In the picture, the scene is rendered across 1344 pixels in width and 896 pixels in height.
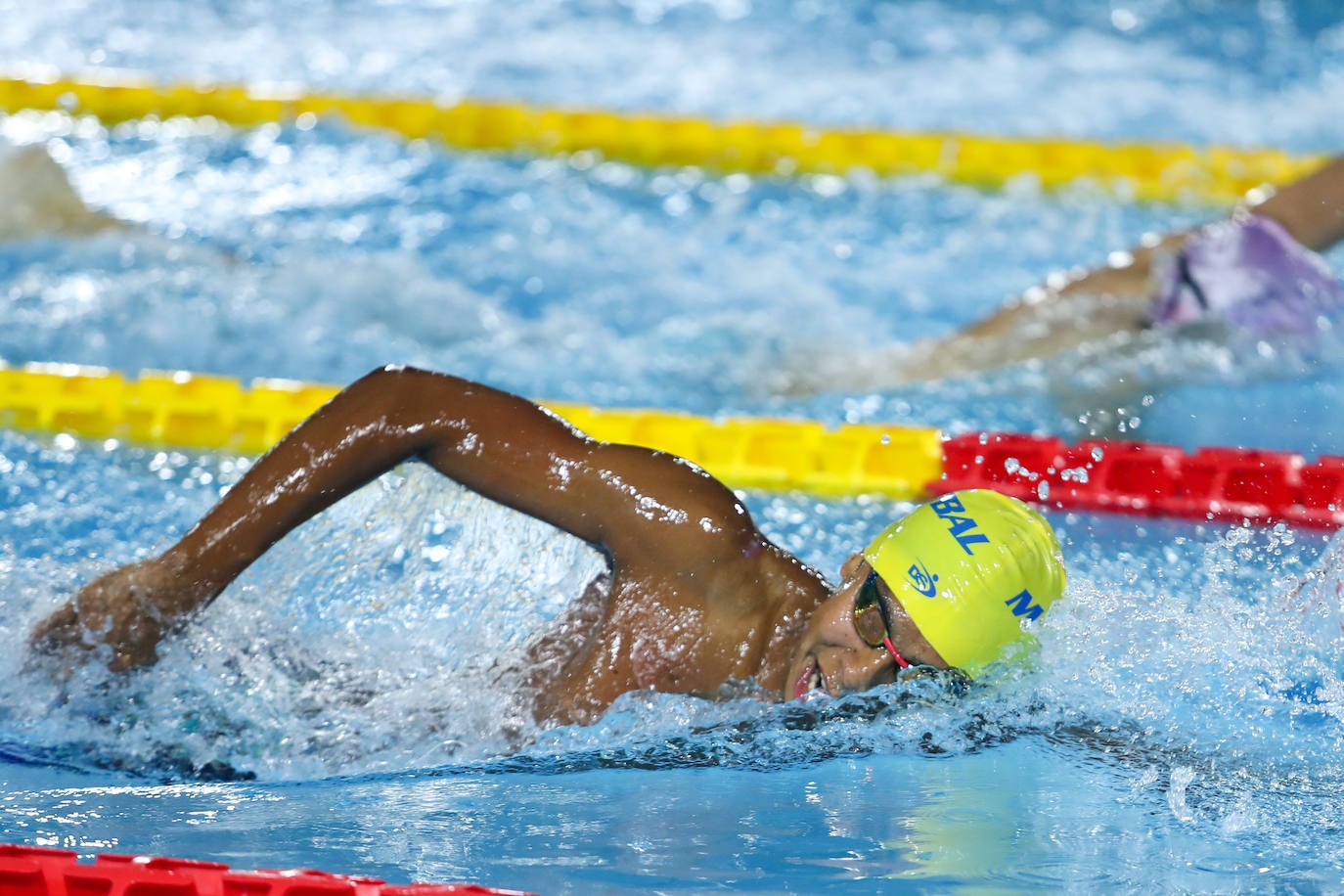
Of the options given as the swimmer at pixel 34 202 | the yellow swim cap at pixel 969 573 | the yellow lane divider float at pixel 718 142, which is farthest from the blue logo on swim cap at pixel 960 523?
the yellow lane divider float at pixel 718 142

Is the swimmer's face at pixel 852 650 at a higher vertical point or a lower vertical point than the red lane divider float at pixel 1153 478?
higher

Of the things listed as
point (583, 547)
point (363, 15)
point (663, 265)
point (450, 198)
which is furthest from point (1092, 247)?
point (363, 15)

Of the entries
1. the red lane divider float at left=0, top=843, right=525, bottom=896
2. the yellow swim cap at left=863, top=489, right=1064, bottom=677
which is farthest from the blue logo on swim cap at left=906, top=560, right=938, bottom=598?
the red lane divider float at left=0, top=843, right=525, bottom=896

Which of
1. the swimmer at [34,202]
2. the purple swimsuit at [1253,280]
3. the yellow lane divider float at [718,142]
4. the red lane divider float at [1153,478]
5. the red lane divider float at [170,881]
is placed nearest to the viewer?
the red lane divider float at [170,881]

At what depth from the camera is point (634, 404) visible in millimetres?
4492

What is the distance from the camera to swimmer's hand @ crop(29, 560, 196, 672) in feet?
8.32

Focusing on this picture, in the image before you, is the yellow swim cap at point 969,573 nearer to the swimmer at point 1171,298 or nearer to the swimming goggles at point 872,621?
the swimming goggles at point 872,621

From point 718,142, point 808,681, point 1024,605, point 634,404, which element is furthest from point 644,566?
point 718,142

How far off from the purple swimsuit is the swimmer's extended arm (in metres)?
2.18

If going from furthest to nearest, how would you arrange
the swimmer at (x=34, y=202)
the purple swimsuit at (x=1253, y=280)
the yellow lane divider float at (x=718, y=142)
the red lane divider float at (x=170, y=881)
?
the yellow lane divider float at (x=718, y=142) < the swimmer at (x=34, y=202) < the purple swimsuit at (x=1253, y=280) < the red lane divider float at (x=170, y=881)

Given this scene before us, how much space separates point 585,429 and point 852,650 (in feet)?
5.03

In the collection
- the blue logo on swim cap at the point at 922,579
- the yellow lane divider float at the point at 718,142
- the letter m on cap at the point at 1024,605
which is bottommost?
the letter m on cap at the point at 1024,605

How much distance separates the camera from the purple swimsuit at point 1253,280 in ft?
14.0

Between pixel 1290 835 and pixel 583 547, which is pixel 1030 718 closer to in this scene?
pixel 1290 835
